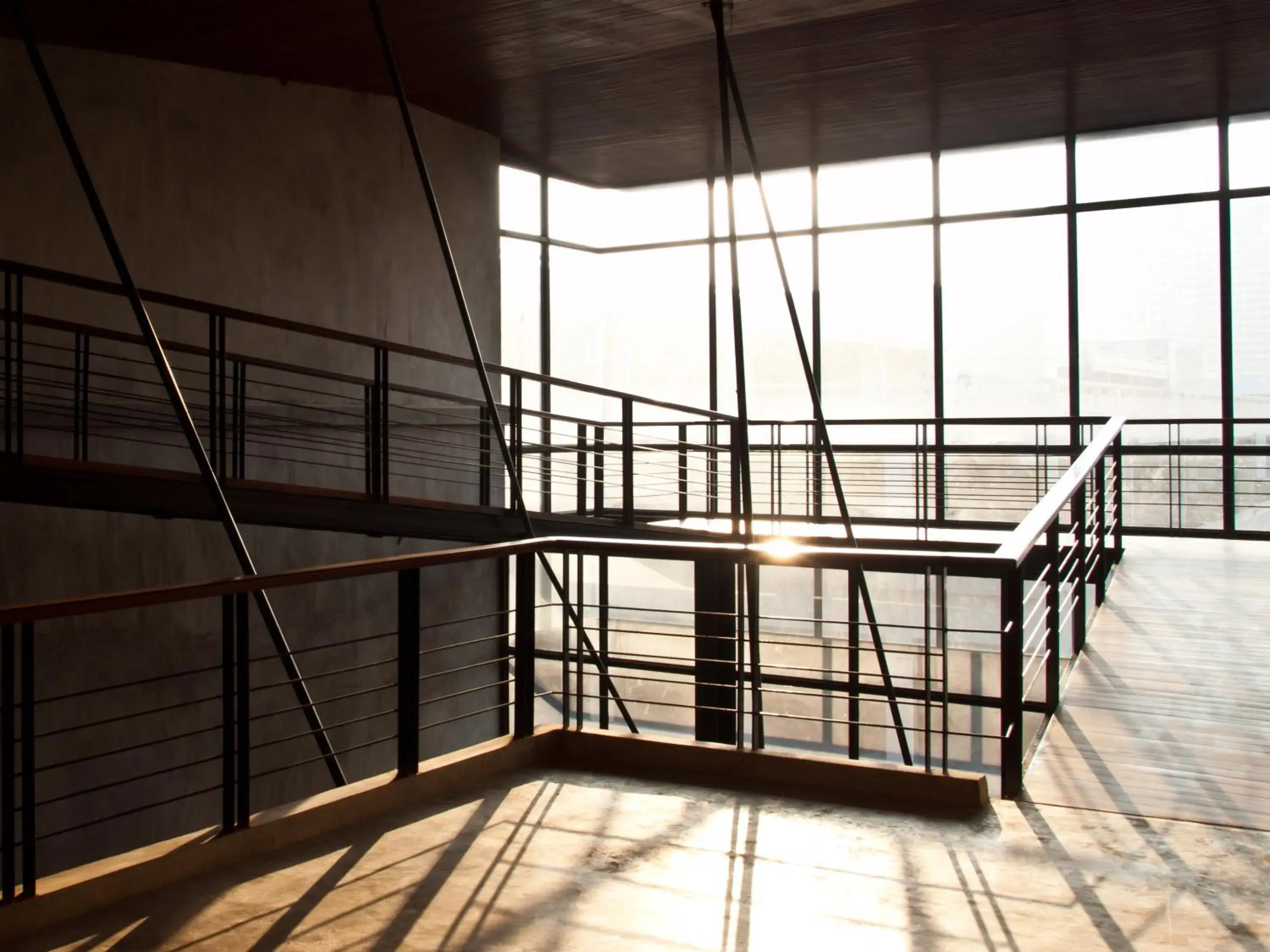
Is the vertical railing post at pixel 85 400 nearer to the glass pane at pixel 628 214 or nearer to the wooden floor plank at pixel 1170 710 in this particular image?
the wooden floor plank at pixel 1170 710

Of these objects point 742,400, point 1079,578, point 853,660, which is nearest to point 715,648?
point 853,660

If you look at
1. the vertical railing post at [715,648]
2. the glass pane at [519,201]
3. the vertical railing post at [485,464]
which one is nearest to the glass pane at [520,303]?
the glass pane at [519,201]

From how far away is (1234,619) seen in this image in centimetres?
590

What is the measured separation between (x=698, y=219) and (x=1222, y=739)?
8.88 m

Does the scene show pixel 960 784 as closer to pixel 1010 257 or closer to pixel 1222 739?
pixel 1222 739

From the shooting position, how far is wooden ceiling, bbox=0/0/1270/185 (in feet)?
24.2

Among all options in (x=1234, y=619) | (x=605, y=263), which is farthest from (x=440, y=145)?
(x=1234, y=619)

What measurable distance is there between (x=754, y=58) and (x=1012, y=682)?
19.5ft

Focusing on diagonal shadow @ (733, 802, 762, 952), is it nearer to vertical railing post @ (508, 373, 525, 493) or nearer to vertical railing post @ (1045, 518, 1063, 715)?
vertical railing post @ (1045, 518, 1063, 715)

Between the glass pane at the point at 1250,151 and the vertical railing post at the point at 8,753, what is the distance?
33.3 ft

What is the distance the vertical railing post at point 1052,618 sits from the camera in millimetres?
4285

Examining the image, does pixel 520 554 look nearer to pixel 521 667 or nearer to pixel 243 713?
pixel 521 667

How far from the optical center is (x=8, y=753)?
8.32 ft

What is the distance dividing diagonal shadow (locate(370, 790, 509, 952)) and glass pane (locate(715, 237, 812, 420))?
327 inches
